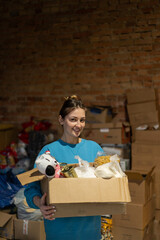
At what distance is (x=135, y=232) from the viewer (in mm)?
2988

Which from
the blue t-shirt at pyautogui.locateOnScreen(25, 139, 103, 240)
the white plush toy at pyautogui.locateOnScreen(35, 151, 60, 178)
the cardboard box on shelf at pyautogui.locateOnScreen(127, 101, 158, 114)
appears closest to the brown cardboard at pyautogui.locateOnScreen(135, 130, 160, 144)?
the cardboard box on shelf at pyautogui.locateOnScreen(127, 101, 158, 114)

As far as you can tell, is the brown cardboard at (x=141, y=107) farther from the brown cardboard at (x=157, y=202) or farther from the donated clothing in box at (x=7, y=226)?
the donated clothing in box at (x=7, y=226)

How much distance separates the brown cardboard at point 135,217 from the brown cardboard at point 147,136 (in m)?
0.68

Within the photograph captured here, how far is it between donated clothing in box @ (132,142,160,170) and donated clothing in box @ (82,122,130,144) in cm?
21

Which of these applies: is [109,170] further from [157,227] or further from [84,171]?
[157,227]

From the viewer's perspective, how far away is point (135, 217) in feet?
9.77

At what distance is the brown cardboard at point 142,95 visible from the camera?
3.42 m

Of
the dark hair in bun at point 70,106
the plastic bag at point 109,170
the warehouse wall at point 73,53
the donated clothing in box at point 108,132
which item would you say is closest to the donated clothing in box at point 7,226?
the donated clothing in box at point 108,132

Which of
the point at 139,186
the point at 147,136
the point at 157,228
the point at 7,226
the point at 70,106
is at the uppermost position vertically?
the point at 70,106

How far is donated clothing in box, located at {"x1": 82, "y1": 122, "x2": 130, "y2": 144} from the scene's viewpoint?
3.44 metres

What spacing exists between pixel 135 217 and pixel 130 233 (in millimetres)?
186

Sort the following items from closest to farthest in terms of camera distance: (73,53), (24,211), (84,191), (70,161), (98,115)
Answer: (84,191)
(70,161)
(24,211)
(98,115)
(73,53)

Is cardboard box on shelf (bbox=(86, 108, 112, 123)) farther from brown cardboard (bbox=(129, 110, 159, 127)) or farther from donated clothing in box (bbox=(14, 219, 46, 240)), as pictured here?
donated clothing in box (bbox=(14, 219, 46, 240))

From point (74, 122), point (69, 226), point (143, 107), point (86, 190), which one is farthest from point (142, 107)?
point (86, 190)
